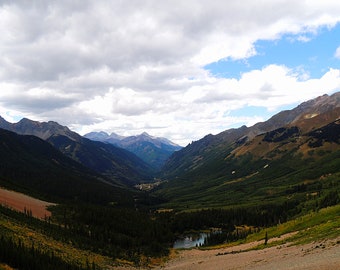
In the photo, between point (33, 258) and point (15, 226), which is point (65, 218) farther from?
point (33, 258)

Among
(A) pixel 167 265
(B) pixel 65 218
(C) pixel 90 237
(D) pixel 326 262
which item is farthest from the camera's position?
(B) pixel 65 218

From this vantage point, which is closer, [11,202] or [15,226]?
[15,226]

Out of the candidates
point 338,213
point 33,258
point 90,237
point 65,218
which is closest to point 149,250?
point 90,237

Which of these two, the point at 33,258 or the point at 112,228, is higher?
the point at 33,258

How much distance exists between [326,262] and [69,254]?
76.1 m

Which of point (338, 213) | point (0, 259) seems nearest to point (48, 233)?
point (0, 259)

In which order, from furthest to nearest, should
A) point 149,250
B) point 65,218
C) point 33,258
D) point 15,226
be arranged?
point 65,218 < point 149,250 < point 15,226 < point 33,258

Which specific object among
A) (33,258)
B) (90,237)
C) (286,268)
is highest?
(33,258)

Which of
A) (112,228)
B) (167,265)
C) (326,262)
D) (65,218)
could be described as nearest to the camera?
(326,262)

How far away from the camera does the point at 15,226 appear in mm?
115812

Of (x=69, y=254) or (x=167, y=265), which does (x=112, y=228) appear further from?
(x=69, y=254)

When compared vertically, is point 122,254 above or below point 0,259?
below

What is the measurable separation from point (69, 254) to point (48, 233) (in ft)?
79.7

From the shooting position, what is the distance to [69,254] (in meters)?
107
